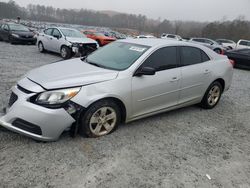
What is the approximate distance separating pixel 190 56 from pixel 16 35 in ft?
45.3

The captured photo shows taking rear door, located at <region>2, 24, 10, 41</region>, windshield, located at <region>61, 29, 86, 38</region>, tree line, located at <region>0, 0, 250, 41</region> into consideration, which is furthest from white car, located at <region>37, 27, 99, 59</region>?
tree line, located at <region>0, 0, 250, 41</region>

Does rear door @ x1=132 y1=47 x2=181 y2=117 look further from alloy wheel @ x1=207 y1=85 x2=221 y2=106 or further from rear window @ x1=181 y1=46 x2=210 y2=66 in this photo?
alloy wheel @ x1=207 y1=85 x2=221 y2=106

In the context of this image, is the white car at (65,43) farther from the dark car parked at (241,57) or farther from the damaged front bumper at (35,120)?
the damaged front bumper at (35,120)

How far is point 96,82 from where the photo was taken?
11.5 ft

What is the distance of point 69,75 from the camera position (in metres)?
3.59

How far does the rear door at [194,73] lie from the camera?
15.2ft

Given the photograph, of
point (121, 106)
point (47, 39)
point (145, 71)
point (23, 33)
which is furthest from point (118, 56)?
point (23, 33)

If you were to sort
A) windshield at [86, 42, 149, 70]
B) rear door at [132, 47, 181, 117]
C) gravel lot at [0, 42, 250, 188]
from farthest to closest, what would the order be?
windshield at [86, 42, 149, 70] < rear door at [132, 47, 181, 117] < gravel lot at [0, 42, 250, 188]

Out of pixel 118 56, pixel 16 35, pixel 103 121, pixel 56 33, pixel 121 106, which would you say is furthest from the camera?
pixel 16 35

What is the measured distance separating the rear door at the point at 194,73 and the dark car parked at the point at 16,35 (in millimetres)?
13554

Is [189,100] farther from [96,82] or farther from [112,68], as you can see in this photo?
[96,82]

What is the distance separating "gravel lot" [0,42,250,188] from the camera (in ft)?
9.17

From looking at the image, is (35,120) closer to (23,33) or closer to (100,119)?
(100,119)

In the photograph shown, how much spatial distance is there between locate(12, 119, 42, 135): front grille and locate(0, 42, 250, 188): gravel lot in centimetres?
25
